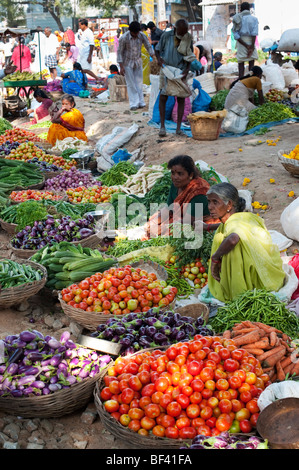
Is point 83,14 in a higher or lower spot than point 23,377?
higher

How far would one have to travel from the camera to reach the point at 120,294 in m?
3.79

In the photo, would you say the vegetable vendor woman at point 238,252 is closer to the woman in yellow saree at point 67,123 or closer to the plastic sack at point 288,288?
the plastic sack at point 288,288

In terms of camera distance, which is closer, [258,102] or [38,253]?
[38,253]

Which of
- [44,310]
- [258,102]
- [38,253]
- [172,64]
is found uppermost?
[172,64]

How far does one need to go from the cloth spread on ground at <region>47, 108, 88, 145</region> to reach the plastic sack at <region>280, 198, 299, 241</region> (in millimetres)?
5906

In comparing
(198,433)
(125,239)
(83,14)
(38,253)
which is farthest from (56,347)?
(83,14)

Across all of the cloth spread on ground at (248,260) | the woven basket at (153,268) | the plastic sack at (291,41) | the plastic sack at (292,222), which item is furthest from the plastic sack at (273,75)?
the cloth spread on ground at (248,260)

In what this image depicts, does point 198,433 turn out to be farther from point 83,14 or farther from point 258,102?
point 83,14

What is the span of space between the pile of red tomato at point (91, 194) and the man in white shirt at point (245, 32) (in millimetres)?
5633

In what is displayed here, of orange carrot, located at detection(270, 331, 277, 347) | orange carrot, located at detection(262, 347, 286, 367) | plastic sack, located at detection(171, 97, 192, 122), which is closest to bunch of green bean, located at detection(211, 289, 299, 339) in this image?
orange carrot, located at detection(270, 331, 277, 347)

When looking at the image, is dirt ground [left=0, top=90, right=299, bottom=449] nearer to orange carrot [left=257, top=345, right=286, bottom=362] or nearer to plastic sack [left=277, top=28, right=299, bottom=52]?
orange carrot [left=257, top=345, right=286, bottom=362]

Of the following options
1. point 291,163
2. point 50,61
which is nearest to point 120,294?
point 291,163

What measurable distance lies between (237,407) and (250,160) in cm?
564

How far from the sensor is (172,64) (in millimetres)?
9039
